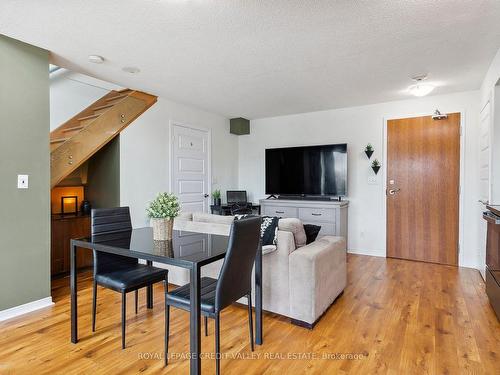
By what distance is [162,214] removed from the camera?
6.91ft

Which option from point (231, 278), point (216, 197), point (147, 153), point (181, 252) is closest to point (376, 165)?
point (216, 197)

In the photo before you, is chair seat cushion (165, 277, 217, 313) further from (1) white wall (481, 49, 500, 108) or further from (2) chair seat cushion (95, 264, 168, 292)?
(1) white wall (481, 49, 500, 108)

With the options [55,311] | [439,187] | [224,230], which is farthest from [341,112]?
[55,311]

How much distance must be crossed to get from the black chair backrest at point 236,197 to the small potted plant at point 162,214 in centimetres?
336

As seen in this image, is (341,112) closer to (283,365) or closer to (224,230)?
(224,230)

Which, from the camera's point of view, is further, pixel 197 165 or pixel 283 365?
pixel 197 165

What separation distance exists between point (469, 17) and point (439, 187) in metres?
2.65

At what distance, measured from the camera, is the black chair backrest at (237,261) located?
1719 millimetres

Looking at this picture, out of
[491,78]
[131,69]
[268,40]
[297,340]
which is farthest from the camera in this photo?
[131,69]

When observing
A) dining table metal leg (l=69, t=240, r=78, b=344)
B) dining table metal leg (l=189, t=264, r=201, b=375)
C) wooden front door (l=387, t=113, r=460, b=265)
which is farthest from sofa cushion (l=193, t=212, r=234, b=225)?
wooden front door (l=387, t=113, r=460, b=265)

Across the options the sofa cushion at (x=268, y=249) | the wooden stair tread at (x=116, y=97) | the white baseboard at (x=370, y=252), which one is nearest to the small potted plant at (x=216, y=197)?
the wooden stair tread at (x=116, y=97)

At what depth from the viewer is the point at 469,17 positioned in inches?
89.0

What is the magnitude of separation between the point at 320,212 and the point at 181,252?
336 centimetres

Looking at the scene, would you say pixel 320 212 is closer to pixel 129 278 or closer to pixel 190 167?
pixel 190 167
